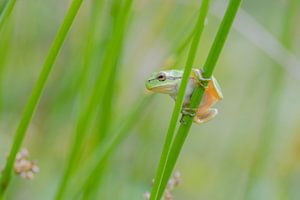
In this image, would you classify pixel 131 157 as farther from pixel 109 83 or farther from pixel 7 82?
pixel 109 83

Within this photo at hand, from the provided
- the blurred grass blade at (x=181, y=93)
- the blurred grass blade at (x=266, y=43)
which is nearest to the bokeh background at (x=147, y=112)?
the blurred grass blade at (x=266, y=43)

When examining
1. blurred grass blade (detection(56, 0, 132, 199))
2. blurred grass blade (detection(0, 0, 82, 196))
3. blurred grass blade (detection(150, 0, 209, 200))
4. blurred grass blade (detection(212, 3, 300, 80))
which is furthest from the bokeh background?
blurred grass blade (detection(150, 0, 209, 200))

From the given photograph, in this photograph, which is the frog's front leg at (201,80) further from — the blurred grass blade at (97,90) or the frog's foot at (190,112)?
the blurred grass blade at (97,90)

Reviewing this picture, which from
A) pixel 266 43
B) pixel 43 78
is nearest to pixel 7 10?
pixel 43 78

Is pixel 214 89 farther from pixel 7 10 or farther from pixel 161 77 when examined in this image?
pixel 7 10

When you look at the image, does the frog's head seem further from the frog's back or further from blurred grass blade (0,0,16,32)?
blurred grass blade (0,0,16,32)
